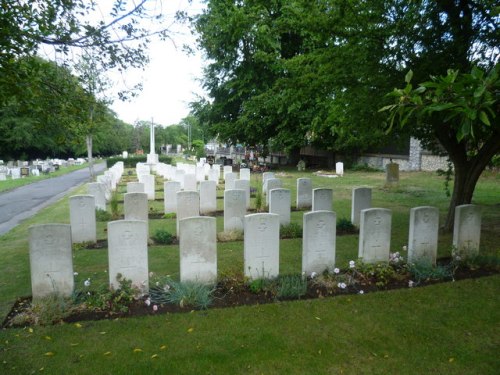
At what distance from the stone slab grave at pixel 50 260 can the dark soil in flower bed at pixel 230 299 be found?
0.40m

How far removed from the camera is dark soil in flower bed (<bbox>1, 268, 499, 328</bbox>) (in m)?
4.86

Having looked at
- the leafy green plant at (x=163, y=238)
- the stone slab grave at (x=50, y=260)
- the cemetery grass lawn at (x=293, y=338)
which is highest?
the stone slab grave at (x=50, y=260)

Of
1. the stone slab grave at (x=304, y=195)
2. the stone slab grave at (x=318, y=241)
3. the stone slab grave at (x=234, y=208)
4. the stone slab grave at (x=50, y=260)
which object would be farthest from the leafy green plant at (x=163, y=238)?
the stone slab grave at (x=304, y=195)

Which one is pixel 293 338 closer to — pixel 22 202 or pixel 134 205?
pixel 134 205

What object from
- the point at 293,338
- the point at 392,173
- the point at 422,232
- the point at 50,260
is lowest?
the point at 293,338

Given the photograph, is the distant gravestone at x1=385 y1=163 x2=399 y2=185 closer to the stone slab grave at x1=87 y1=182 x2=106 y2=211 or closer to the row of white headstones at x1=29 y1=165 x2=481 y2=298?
the row of white headstones at x1=29 y1=165 x2=481 y2=298

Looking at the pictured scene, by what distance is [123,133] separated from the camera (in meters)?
67.1

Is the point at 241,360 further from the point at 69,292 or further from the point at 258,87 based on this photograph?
the point at 258,87

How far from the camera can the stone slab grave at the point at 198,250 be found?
5.58 metres

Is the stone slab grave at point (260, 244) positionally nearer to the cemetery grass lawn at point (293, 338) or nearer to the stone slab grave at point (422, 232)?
the cemetery grass lawn at point (293, 338)

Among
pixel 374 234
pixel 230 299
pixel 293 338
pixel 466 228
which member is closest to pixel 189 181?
pixel 374 234

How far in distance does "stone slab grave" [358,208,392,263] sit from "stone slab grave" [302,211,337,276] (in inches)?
23.4

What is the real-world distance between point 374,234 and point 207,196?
650 centimetres

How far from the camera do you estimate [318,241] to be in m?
5.99
